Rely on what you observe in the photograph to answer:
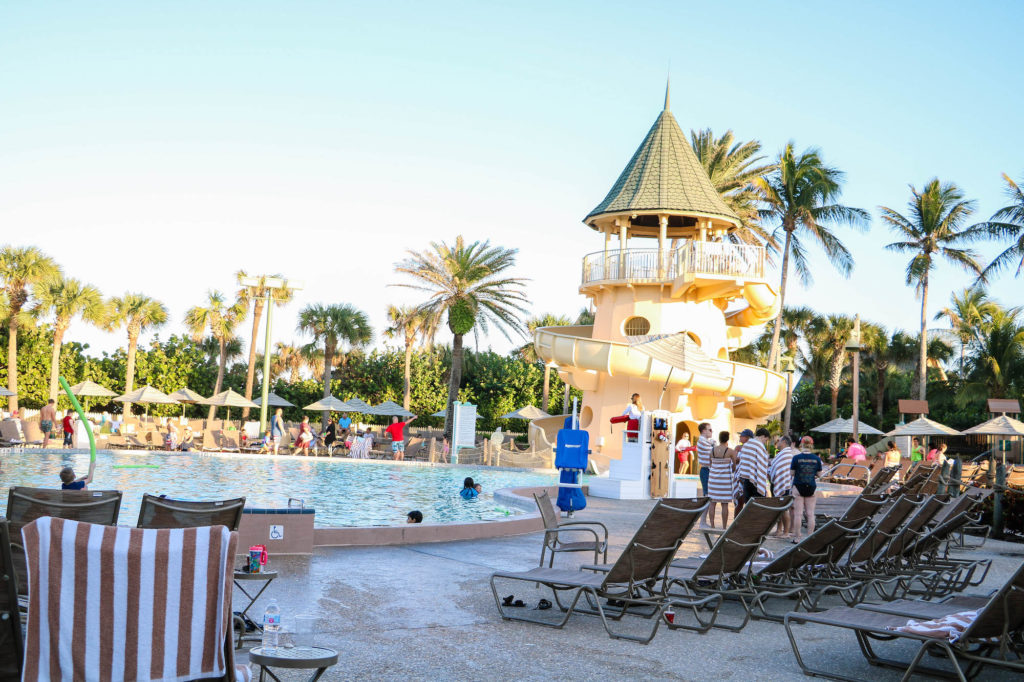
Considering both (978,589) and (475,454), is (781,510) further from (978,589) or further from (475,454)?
(475,454)

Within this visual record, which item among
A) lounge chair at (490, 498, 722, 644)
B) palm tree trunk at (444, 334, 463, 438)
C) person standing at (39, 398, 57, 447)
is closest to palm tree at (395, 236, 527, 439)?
palm tree trunk at (444, 334, 463, 438)

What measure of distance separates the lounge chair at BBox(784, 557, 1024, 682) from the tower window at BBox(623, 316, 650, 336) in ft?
93.2

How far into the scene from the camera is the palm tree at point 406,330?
162ft

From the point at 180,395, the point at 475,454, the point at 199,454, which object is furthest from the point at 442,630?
the point at 180,395

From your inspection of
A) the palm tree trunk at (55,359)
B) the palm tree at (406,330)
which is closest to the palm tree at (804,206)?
the palm tree at (406,330)

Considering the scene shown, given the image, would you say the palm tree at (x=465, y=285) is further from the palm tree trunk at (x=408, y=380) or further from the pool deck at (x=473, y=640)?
the pool deck at (x=473, y=640)

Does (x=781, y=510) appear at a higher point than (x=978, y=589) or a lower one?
higher

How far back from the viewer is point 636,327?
114 ft

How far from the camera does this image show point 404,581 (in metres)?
8.12

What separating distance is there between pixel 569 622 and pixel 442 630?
1.01 meters

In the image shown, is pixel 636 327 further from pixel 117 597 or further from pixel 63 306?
pixel 117 597

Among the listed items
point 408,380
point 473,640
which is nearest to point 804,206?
point 408,380

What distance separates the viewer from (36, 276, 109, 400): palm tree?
4525cm

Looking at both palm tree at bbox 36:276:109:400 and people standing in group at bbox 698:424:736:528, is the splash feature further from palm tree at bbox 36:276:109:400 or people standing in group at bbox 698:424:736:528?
palm tree at bbox 36:276:109:400
